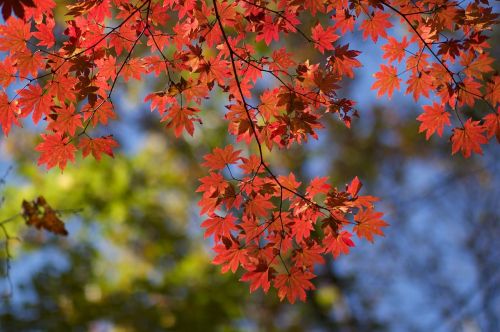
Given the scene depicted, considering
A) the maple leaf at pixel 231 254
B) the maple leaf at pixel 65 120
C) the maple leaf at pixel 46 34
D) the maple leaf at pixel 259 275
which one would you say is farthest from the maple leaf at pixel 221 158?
the maple leaf at pixel 46 34

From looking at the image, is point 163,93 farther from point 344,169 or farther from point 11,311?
point 344,169

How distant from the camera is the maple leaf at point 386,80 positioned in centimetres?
234

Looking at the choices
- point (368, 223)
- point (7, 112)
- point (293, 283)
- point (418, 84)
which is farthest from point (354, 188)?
point (7, 112)

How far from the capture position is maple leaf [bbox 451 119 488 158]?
7.00ft

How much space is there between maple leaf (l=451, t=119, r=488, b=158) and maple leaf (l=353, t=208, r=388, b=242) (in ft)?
1.45

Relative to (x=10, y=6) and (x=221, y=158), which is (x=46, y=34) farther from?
(x=221, y=158)

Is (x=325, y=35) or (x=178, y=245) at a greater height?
(x=178, y=245)

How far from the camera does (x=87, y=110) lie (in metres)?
2.08

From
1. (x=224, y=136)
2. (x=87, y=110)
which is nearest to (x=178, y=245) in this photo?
(x=224, y=136)

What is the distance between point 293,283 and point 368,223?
403 millimetres

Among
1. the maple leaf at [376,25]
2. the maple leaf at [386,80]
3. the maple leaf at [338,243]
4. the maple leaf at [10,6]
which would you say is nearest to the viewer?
the maple leaf at [10,6]

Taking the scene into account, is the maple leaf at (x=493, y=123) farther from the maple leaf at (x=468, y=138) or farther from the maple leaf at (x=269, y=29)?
the maple leaf at (x=269, y=29)

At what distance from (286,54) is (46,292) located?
16.9ft

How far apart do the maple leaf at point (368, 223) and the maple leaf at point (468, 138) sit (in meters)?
0.44
